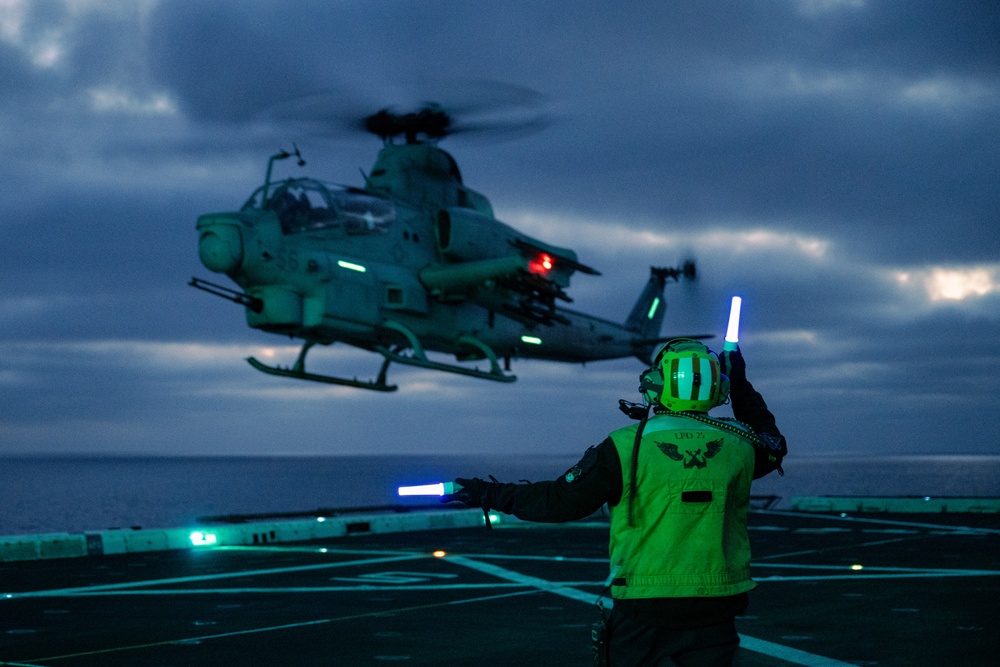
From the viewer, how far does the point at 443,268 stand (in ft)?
94.8

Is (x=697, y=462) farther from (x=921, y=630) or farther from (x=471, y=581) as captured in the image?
(x=471, y=581)

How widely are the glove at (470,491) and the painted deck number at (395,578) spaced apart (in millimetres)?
9496

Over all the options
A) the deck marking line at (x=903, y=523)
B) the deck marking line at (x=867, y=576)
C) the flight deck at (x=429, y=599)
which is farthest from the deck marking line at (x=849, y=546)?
the deck marking line at (x=867, y=576)

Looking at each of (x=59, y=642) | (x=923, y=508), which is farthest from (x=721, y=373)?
(x=923, y=508)

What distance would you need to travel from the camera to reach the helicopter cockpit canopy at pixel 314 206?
2662cm

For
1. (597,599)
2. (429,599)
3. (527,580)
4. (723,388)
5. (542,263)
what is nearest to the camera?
(723,388)

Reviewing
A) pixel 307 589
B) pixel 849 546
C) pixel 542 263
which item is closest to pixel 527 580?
pixel 307 589

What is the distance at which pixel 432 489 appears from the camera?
5.00m

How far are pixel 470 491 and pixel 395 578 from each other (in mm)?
10325

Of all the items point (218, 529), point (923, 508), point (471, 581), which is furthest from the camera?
point (923, 508)

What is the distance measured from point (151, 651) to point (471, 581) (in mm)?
5732

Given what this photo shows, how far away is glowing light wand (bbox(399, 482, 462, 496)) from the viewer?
16.3 feet

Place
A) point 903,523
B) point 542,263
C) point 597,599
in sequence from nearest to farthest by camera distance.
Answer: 1. point 597,599
2. point 903,523
3. point 542,263

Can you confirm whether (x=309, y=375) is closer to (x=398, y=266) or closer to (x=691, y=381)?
(x=398, y=266)
